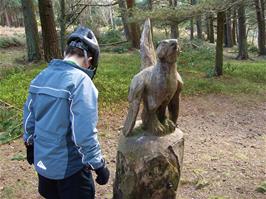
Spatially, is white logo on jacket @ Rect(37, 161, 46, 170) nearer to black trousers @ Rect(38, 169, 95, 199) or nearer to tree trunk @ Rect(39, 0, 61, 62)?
black trousers @ Rect(38, 169, 95, 199)

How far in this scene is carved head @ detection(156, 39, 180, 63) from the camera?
346 cm

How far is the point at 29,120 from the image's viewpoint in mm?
3027

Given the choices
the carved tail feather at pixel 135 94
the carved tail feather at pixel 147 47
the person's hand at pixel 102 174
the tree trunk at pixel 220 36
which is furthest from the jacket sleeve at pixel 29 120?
the tree trunk at pixel 220 36

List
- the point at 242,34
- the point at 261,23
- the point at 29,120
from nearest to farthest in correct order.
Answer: the point at 29,120, the point at 242,34, the point at 261,23

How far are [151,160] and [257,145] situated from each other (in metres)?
3.15

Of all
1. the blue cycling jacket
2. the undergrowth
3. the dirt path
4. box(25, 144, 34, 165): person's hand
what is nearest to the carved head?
the blue cycling jacket

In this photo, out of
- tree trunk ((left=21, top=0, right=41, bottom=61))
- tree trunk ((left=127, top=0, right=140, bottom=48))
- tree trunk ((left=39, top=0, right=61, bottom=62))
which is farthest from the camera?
tree trunk ((left=127, top=0, right=140, bottom=48))

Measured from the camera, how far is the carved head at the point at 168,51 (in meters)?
3.46

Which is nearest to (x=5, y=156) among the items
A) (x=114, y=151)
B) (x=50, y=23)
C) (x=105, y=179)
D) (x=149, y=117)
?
(x=114, y=151)

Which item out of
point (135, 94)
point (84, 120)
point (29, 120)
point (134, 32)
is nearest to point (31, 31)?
point (134, 32)

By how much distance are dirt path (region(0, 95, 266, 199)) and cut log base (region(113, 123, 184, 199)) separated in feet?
2.77

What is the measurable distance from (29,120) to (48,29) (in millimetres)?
6868

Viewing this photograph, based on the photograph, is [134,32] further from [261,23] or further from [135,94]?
[135,94]

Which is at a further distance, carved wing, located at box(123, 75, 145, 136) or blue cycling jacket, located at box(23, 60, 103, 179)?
carved wing, located at box(123, 75, 145, 136)
